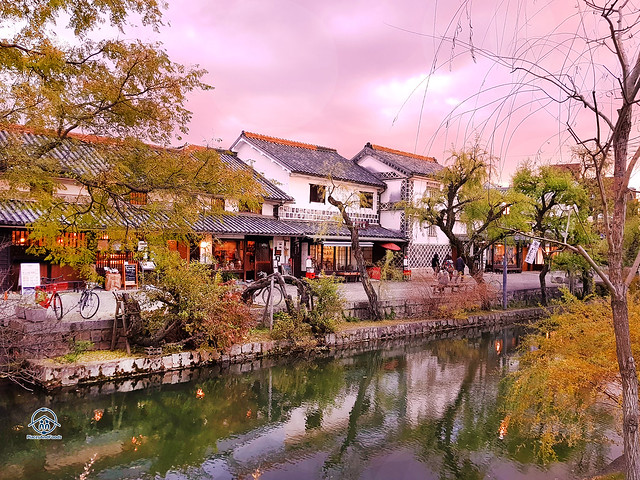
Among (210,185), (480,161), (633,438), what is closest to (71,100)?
(210,185)

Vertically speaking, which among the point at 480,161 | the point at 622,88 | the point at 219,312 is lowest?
the point at 219,312

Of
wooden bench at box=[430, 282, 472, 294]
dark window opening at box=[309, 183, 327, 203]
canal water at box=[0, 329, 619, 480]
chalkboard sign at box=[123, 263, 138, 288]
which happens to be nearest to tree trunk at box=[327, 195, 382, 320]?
wooden bench at box=[430, 282, 472, 294]

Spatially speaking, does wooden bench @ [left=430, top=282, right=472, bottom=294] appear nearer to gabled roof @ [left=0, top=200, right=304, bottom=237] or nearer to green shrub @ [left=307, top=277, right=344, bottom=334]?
green shrub @ [left=307, top=277, right=344, bottom=334]

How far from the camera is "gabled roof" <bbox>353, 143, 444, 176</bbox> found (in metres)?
30.1

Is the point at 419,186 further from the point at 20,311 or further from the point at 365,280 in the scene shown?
the point at 20,311

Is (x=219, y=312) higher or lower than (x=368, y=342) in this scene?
higher

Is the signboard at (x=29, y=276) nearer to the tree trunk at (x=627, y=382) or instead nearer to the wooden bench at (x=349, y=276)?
the tree trunk at (x=627, y=382)

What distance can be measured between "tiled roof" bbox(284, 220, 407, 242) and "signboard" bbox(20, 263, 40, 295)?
40.9 ft

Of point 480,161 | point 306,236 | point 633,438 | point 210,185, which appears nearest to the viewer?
point 633,438

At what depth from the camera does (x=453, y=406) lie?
1015cm

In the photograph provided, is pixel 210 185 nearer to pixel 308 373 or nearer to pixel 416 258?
pixel 308 373

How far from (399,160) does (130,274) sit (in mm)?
20757

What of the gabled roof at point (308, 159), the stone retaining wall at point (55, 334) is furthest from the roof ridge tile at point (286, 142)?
the stone retaining wall at point (55, 334)

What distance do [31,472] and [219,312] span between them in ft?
17.7
